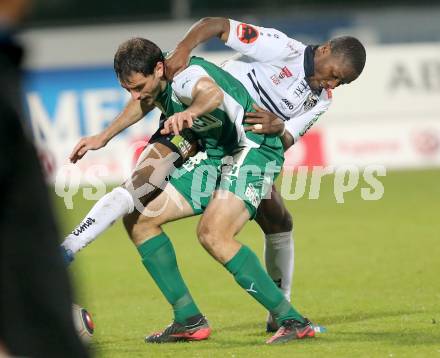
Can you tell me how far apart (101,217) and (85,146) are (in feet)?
1.65

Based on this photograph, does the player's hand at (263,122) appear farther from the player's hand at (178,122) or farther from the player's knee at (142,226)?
the player's hand at (178,122)

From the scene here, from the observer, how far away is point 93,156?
1842 cm

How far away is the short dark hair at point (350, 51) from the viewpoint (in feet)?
22.2

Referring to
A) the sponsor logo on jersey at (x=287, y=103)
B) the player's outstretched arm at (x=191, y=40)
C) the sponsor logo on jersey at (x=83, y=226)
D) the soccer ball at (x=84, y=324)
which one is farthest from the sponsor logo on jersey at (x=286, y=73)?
the soccer ball at (x=84, y=324)

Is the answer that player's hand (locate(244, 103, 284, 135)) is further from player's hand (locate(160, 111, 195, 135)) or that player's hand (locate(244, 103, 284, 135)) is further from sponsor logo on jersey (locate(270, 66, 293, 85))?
player's hand (locate(160, 111, 195, 135))

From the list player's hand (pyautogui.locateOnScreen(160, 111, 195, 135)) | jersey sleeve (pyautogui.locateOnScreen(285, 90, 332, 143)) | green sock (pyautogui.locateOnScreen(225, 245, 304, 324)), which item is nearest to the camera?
player's hand (pyautogui.locateOnScreen(160, 111, 195, 135))

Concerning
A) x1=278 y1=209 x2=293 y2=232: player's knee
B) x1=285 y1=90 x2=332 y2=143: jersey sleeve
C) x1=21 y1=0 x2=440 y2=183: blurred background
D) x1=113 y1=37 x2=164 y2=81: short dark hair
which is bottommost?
x1=21 y1=0 x2=440 y2=183: blurred background

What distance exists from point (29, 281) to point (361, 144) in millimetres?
16595

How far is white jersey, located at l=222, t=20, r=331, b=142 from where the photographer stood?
6973mm

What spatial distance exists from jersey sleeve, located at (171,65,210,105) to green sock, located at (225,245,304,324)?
3.13 feet

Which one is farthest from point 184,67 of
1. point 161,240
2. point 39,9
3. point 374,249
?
point 39,9

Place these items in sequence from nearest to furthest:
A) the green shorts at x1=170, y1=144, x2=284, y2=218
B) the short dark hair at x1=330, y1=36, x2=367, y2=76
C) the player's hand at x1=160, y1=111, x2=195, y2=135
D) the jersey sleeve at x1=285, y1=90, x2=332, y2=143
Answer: the player's hand at x1=160, y1=111, x2=195, y2=135
the green shorts at x1=170, y1=144, x2=284, y2=218
the short dark hair at x1=330, y1=36, x2=367, y2=76
the jersey sleeve at x1=285, y1=90, x2=332, y2=143

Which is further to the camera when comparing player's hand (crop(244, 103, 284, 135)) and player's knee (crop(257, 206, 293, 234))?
player's knee (crop(257, 206, 293, 234))

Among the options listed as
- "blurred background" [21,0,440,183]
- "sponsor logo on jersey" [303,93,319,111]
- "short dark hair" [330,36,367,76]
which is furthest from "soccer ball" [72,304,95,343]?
"blurred background" [21,0,440,183]
